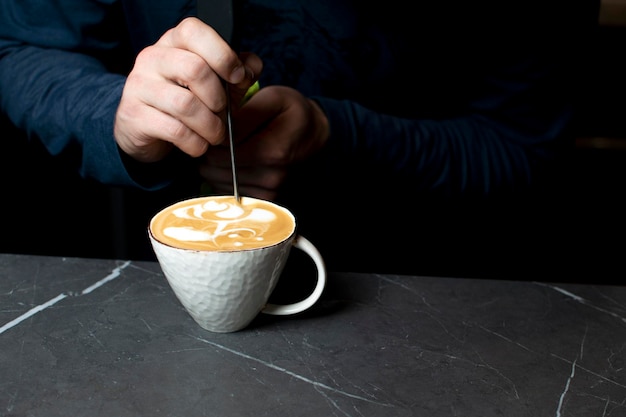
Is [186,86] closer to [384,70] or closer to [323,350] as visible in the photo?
[323,350]

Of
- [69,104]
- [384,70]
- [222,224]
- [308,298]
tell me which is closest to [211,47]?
[222,224]

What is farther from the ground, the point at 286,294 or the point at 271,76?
the point at 271,76

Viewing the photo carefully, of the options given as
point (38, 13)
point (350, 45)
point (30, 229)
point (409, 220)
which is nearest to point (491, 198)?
point (409, 220)

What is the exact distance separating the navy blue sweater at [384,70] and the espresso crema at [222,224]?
1.29 ft

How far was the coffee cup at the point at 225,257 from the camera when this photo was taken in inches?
26.3

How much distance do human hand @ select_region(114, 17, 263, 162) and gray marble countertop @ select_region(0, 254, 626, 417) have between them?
0.19 m

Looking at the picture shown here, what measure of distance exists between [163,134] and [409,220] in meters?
0.82

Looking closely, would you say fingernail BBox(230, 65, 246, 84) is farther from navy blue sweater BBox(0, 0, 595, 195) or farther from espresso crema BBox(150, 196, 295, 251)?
navy blue sweater BBox(0, 0, 595, 195)

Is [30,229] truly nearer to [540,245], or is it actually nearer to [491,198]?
[491,198]

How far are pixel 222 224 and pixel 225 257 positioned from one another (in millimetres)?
84

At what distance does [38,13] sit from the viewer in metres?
1.28

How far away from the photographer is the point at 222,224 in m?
0.73

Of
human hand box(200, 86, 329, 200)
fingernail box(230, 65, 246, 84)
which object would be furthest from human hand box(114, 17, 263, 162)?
human hand box(200, 86, 329, 200)

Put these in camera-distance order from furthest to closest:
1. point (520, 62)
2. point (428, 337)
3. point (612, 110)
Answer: point (612, 110), point (520, 62), point (428, 337)
